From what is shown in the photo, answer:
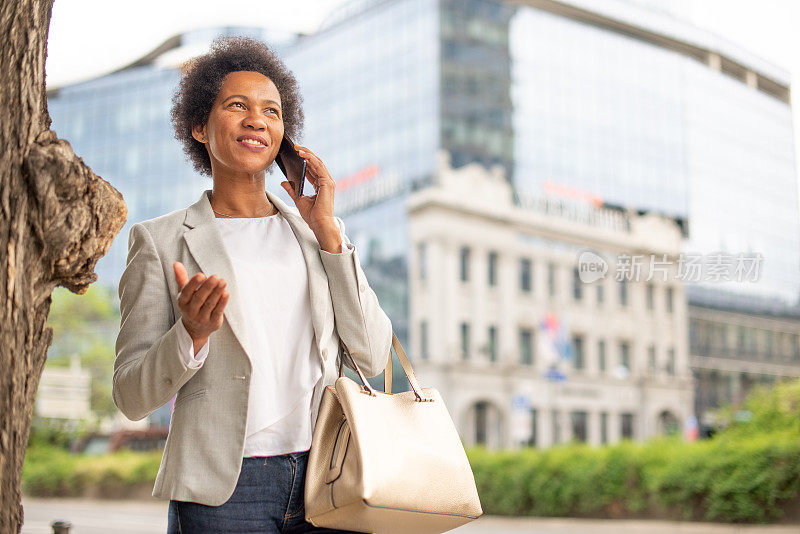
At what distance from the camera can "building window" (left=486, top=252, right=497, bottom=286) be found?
135ft

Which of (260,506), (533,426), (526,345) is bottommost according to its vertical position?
(533,426)

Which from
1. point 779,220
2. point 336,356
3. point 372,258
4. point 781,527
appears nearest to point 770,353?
point 779,220

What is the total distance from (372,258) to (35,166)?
39.4m

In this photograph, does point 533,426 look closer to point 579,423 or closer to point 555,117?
point 579,423

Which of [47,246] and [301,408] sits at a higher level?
[47,246]

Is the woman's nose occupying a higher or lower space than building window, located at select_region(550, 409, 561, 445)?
higher

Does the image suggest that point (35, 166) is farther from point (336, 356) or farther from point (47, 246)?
point (336, 356)

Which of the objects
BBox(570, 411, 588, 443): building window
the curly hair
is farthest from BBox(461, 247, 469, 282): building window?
the curly hair

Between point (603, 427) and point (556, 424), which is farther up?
point (556, 424)

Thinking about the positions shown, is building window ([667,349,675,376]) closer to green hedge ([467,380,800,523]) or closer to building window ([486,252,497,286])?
building window ([486,252,497,286])

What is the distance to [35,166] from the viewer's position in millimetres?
1842

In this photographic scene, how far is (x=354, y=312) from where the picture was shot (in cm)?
201

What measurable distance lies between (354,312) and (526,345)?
41.0m

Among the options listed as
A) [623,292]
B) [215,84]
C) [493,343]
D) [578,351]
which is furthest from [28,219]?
[623,292]
